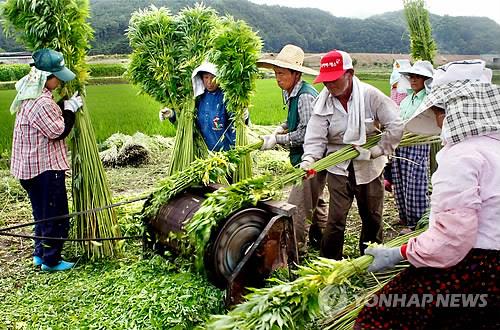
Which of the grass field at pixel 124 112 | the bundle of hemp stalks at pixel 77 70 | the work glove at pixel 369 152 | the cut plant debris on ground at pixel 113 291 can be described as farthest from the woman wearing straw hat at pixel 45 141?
the grass field at pixel 124 112

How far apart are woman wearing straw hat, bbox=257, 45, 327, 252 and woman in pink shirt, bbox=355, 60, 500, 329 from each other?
1.99 metres

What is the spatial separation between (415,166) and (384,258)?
280cm

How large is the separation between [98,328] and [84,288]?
2.86 feet

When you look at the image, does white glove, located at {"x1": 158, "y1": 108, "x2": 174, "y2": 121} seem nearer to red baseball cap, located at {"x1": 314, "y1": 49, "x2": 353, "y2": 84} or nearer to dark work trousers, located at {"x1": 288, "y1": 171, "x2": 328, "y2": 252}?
dark work trousers, located at {"x1": 288, "y1": 171, "x2": 328, "y2": 252}

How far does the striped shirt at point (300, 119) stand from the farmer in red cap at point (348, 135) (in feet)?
0.88

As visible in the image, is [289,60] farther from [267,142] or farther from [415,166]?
[415,166]

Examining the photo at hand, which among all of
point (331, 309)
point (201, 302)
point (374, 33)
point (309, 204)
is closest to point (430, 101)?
point (331, 309)

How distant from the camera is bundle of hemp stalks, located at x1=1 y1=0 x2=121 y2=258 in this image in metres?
4.00

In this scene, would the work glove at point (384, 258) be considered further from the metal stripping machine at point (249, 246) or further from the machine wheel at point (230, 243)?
the machine wheel at point (230, 243)

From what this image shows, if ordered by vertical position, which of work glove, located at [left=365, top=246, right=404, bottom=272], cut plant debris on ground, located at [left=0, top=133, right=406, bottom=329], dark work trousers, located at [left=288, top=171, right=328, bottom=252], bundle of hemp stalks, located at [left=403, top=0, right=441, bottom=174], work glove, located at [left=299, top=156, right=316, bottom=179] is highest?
bundle of hemp stalks, located at [left=403, top=0, right=441, bottom=174]

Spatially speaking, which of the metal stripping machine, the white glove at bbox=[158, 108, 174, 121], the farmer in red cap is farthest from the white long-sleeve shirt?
the white glove at bbox=[158, 108, 174, 121]

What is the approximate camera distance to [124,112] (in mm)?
11398

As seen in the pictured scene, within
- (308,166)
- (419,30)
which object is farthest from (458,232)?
(419,30)

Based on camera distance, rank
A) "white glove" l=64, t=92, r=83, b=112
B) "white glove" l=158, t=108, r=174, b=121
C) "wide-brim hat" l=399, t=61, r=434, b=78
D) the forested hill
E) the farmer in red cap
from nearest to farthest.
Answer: the farmer in red cap, "white glove" l=64, t=92, r=83, b=112, "wide-brim hat" l=399, t=61, r=434, b=78, "white glove" l=158, t=108, r=174, b=121, the forested hill
